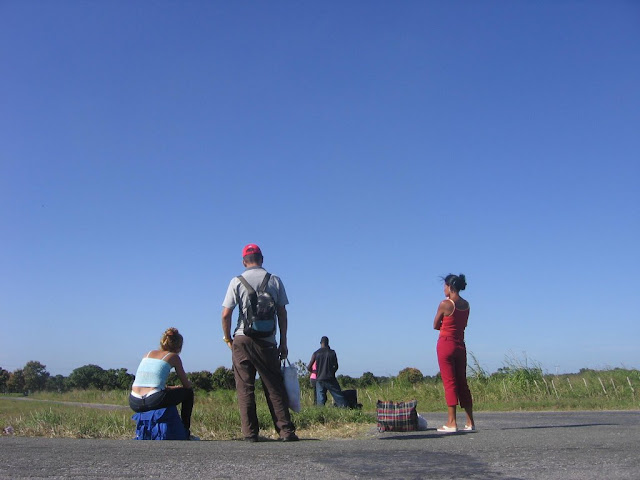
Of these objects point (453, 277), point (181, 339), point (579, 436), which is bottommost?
point (579, 436)

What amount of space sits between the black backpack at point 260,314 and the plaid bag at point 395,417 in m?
1.70

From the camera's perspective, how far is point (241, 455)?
184 inches

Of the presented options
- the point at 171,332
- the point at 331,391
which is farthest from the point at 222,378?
the point at 171,332

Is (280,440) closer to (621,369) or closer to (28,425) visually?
(28,425)

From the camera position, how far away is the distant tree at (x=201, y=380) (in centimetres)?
2632

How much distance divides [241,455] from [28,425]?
3.87m

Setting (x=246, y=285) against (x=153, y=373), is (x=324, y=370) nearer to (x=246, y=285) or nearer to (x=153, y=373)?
(x=153, y=373)

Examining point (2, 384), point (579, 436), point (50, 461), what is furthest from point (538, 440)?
point (2, 384)

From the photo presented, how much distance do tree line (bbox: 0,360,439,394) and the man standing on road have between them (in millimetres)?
9602

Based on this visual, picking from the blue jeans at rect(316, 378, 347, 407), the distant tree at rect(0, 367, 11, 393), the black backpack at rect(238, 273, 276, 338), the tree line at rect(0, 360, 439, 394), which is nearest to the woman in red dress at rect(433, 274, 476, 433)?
the black backpack at rect(238, 273, 276, 338)

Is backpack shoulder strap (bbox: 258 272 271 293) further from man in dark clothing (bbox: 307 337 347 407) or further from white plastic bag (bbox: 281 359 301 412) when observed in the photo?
man in dark clothing (bbox: 307 337 347 407)

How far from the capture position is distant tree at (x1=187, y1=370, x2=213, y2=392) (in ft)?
86.3

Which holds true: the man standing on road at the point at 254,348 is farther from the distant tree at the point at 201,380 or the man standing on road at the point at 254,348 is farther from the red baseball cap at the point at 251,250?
the distant tree at the point at 201,380

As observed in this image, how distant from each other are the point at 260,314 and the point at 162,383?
1.33 meters
